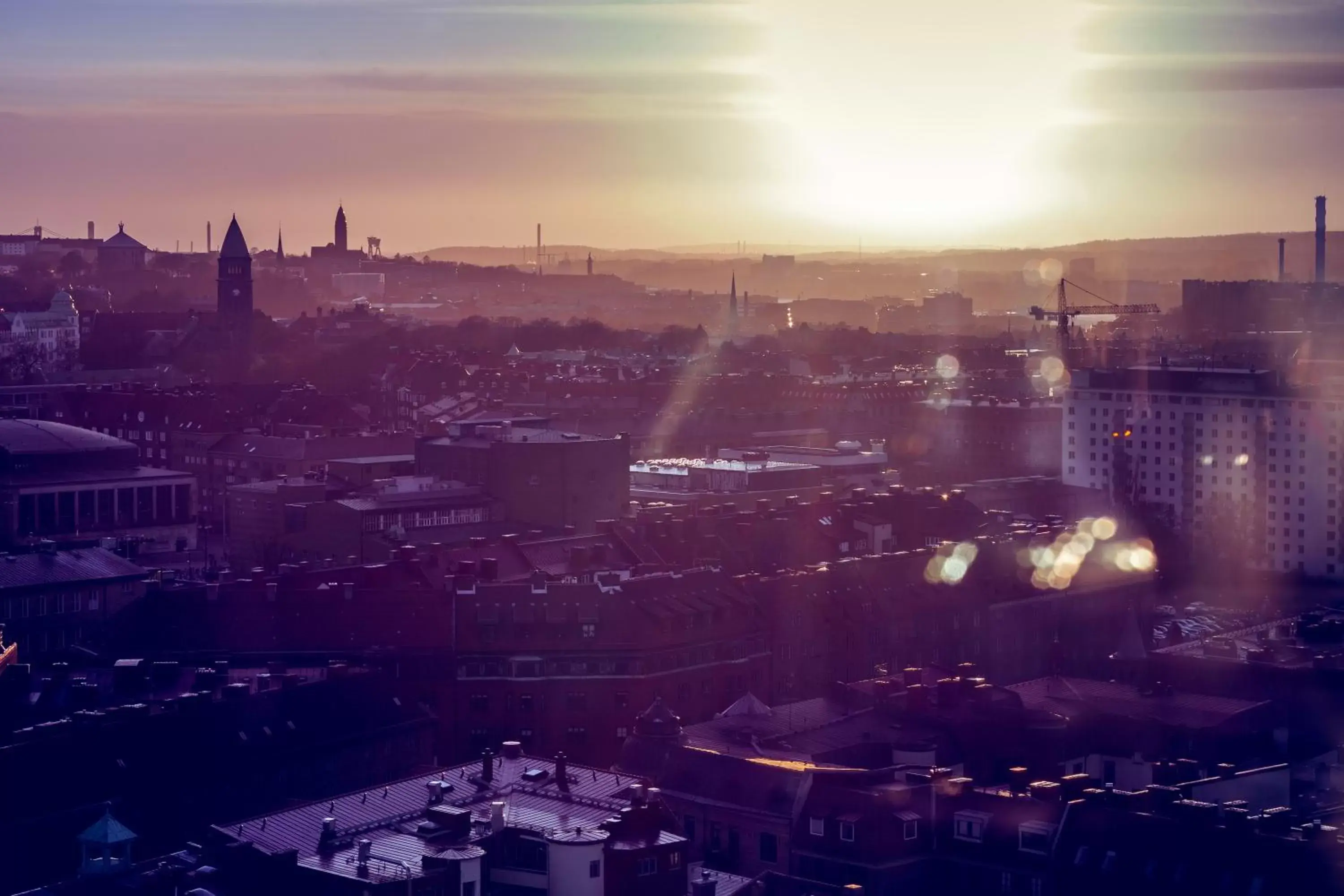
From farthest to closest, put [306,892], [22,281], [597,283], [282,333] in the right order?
1. [597,283]
2. [22,281]
3. [282,333]
4. [306,892]

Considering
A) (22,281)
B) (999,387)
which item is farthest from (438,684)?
(22,281)

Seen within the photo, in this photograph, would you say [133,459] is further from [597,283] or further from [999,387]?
[597,283]

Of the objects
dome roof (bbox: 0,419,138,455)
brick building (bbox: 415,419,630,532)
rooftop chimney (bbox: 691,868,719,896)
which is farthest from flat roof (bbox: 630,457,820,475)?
rooftop chimney (bbox: 691,868,719,896)

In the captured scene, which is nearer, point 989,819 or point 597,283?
point 989,819

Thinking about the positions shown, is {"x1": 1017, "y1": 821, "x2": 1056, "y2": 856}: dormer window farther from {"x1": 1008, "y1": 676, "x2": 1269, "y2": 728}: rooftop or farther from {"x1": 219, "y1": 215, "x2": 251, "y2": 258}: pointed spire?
{"x1": 219, "y1": 215, "x2": 251, "y2": 258}: pointed spire

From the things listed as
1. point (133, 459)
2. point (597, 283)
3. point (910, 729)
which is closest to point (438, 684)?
point (910, 729)

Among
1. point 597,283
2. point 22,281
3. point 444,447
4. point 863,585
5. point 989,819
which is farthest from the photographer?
point 597,283

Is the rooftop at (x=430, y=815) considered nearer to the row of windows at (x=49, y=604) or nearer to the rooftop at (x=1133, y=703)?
the rooftop at (x=1133, y=703)
